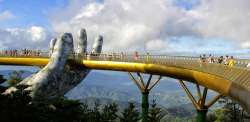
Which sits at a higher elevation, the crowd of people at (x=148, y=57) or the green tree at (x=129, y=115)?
the crowd of people at (x=148, y=57)

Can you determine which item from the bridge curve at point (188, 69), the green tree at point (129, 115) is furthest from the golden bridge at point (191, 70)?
the green tree at point (129, 115)

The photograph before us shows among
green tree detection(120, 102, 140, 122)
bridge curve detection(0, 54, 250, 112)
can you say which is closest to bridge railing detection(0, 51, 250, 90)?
bridge curve detection(0, 54, 250, 112)

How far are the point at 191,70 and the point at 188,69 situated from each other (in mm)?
792

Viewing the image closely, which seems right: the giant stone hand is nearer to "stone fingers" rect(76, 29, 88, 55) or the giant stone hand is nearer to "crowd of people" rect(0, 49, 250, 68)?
"stone fingers" rect(76, 29, 88, 55)

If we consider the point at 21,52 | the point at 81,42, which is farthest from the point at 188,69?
the point at 21,52

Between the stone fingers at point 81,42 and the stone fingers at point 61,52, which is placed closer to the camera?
the stone fingers at point 61,52

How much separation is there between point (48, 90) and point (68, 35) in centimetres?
798

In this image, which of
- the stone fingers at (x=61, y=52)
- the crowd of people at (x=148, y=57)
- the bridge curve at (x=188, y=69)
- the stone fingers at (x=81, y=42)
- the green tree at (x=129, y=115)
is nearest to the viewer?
the bridge curve at (x=188, y=69)

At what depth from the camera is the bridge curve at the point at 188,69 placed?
23980 mm

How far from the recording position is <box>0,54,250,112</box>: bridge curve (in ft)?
78.7

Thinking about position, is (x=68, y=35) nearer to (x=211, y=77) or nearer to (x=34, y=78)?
(x=34, y=78)

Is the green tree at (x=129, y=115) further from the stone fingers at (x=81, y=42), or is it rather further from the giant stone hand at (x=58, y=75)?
the giant stone hand at (x=58, y=75)

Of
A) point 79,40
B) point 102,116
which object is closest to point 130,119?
point 102,116

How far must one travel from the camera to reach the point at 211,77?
29.3 m
